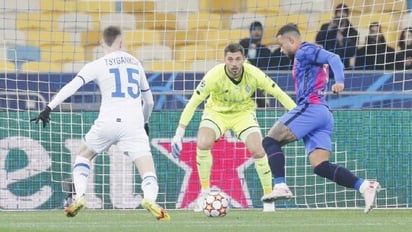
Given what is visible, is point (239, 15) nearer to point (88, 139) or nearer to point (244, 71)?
point (244, 71)

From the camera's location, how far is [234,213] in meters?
14.3

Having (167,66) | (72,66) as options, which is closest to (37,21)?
(72,66)

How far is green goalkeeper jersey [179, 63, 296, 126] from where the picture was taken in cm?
1447

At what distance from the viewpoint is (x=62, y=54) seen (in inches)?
739

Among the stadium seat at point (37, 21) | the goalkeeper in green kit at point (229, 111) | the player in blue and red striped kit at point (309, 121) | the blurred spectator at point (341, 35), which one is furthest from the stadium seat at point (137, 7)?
the player in blue and red striped kit at point (309, 121)

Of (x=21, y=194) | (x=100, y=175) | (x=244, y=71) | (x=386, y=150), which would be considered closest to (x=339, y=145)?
(x=386, y=150)

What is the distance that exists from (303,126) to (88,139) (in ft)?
7.22

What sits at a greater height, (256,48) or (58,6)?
(58,6)

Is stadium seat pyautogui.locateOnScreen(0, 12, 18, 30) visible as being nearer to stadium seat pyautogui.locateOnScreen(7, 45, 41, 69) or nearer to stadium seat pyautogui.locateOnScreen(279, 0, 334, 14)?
stadium seat pyautogui.locateOnScreen(7, 45, 41, 69)

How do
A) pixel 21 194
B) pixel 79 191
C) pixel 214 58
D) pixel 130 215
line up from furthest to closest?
pixel 214 58 → pixel 21 194 → pixel 130 215 → pixel 79 191

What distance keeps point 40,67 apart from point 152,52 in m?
1.74

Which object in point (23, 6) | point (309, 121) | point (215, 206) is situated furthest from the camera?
point (23, 6)

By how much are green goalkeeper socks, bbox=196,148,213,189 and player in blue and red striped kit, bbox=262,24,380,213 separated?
2.15m

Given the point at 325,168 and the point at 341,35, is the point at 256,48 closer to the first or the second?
the point at 341,35
